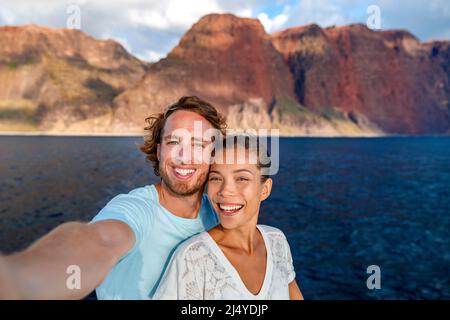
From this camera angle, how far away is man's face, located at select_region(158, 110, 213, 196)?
11.6ft

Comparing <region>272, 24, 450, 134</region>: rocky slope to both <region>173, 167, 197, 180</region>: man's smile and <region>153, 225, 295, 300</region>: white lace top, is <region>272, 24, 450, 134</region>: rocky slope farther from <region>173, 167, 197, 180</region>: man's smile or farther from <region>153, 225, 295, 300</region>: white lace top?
<region>153, 225, 295, 300</region>: white lace top

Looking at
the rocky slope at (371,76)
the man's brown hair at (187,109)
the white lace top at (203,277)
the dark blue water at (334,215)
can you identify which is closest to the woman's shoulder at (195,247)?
the white lace top at (203,277)

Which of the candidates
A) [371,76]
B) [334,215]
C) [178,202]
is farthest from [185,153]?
[371,76]

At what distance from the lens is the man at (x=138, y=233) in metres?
2.17

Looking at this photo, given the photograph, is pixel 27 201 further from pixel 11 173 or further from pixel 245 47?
pixel 245 47

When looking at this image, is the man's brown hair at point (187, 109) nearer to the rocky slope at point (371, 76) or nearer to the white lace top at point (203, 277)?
the white lace top at point (203, 277)

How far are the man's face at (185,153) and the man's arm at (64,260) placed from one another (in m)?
0.73

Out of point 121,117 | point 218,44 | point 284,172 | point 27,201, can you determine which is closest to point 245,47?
point 218,44

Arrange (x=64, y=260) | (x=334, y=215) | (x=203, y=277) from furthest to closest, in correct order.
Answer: (x=334, y=215) < (x=203, y=277) < (x=64, y=260)

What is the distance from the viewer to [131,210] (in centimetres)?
321

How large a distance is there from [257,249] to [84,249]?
139 cm

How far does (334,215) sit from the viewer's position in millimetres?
27453

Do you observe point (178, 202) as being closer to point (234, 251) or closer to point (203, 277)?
point (234, 251)

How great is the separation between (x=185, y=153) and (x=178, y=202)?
0.47 meters
